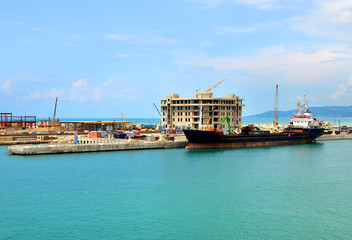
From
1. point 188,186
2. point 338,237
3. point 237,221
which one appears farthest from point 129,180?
point 338,237

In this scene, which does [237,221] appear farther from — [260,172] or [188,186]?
[260,172]

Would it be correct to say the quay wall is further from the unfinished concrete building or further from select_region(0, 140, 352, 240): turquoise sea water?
select_region(0, 140, 352, 240): turquoise sea water

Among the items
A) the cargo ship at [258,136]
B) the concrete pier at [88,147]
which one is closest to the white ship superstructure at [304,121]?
the cargo ship at [258,136]

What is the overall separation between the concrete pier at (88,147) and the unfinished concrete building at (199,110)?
103 feet

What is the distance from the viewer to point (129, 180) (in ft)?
138

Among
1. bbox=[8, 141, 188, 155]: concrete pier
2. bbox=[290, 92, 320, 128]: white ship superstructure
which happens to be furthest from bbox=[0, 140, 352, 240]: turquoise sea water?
bbox=[290, 92, 320, 128]: white ship superstructure

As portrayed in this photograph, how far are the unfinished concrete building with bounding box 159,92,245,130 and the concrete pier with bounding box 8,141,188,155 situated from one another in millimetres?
31294

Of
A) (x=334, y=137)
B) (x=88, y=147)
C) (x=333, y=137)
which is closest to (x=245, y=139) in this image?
(x=88, y=147)

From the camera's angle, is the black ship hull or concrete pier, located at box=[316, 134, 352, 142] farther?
concrete pier, located at box=[316, 134, 352, 142]

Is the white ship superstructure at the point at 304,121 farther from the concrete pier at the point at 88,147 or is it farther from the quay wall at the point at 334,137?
the concrete pier at the point at 88,147

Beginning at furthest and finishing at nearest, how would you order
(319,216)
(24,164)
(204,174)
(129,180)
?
1. (24,164)
2. (204,174)
3. (129,180)
4. (319,216)

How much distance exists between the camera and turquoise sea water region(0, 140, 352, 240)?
2609cm

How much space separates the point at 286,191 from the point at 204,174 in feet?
37.8

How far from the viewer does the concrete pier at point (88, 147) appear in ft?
205
